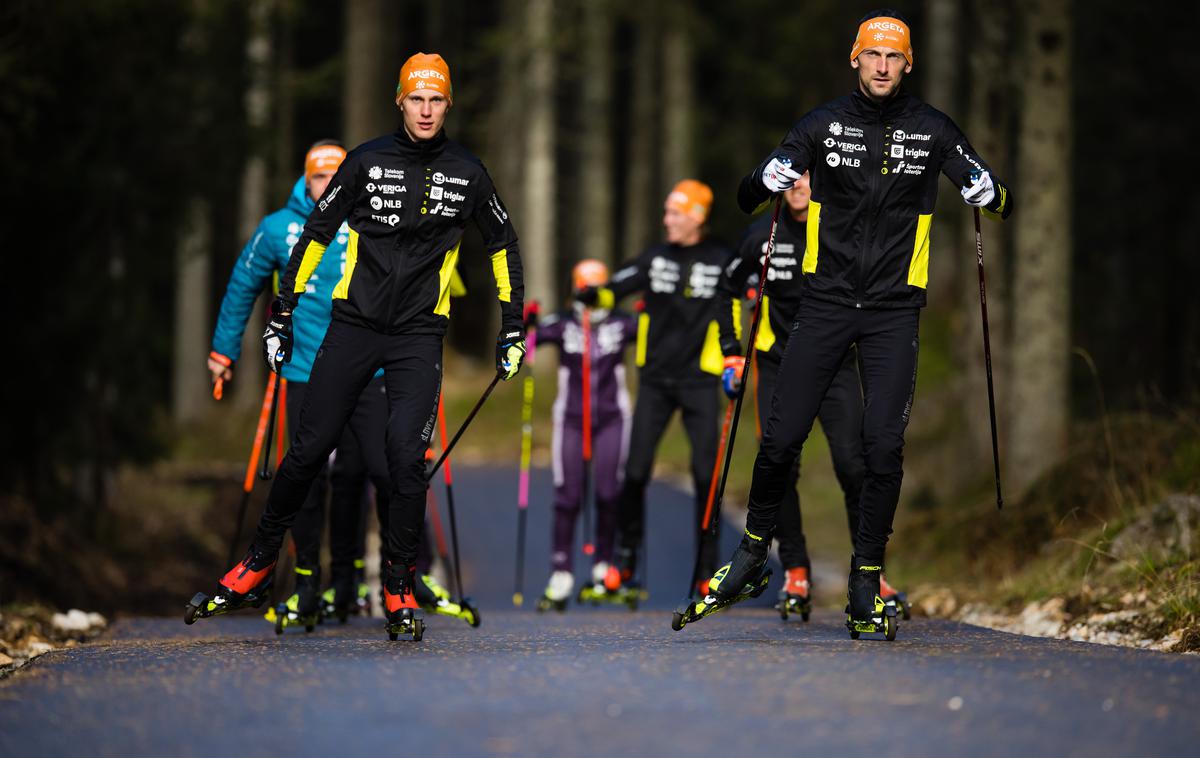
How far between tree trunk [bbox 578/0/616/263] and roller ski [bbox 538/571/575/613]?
23684 millimetres

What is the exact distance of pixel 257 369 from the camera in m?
37.9

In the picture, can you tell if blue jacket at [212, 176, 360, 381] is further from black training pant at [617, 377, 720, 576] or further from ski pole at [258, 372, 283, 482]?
black training pant at [617, 377, 720, 576]

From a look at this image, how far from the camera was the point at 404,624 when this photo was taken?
332 inches

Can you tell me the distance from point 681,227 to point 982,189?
5.19 m

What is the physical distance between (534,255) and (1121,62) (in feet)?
36.3

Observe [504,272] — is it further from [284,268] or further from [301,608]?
[301,608]

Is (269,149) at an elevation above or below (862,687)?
above

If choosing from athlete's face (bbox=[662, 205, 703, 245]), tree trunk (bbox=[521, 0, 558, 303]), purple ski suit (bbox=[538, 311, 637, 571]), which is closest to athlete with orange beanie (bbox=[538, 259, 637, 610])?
purple ski suit (bbox=[538, 311, 637, 571])

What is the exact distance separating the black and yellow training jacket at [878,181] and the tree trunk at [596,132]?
1123 inches

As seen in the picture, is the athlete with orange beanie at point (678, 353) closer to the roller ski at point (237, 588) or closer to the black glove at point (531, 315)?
the black glove at point (531, 315)

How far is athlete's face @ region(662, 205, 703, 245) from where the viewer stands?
1316cm

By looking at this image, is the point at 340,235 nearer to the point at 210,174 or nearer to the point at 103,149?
the point at 103,149

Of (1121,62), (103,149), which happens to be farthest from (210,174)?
(1121,62)

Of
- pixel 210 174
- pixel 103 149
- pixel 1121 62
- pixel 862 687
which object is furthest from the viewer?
pixel 1121 62
